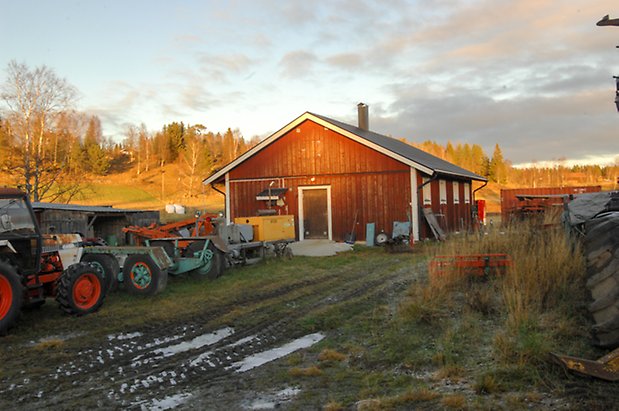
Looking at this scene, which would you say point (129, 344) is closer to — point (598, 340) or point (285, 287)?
point (285, 287)

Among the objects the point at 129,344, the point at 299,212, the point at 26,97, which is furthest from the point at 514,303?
the point at 26,97

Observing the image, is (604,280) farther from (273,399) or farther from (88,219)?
(88,219)

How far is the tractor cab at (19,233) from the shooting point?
7531mm

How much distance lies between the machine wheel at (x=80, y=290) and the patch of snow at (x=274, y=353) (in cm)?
354

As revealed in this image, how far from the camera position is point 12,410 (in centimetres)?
440

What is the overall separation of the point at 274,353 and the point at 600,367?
3344 mm

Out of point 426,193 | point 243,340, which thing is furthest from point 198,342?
point 426,193

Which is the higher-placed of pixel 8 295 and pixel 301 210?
pixel 301 210

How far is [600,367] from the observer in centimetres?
406

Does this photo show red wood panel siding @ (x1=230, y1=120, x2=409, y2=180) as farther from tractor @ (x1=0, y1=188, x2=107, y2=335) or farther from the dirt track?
tractor @ (x1=0, y1=188, x2=107, y2=335)

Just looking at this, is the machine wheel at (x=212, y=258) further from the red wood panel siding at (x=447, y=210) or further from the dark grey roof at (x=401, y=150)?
the dark grey roof at (x=401, y=150)

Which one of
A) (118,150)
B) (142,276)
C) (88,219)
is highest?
(118,150)

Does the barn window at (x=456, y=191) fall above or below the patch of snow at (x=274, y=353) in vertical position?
above

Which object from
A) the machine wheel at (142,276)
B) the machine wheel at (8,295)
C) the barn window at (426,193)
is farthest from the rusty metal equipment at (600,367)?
Answer: the barn window at (426,193)
